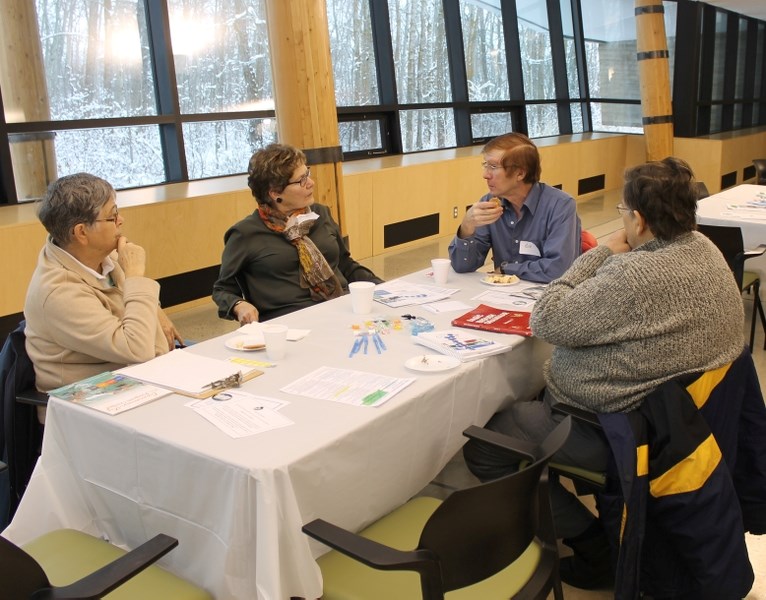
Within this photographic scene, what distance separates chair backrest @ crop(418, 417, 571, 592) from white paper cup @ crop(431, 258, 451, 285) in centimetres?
141

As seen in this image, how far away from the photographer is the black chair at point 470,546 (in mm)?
1308

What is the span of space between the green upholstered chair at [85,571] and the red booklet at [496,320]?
117 cm

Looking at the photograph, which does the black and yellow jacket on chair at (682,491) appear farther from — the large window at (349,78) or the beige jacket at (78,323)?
the large window at (349,78)

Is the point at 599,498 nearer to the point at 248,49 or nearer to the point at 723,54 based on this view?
the point at 248,49

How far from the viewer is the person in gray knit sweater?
181cm

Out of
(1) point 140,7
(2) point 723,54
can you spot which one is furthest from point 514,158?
(2) point 723,54

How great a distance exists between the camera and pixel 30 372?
2.20 meters

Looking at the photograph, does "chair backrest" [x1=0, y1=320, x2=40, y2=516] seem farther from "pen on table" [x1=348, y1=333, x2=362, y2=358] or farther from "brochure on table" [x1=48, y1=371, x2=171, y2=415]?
"pen on table" [x1=348, y1=333, x2=362, y2=358]

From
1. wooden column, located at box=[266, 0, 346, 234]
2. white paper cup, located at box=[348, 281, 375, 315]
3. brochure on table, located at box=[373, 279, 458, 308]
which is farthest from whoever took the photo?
wooden column, located at box=[266, 0, 346, 234]

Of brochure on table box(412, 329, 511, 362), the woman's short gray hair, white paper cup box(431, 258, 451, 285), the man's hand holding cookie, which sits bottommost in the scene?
brochure on table box(412, 329, 511, 362)

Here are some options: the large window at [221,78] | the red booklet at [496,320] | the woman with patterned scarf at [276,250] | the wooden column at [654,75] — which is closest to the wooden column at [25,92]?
the large window at [221,78]

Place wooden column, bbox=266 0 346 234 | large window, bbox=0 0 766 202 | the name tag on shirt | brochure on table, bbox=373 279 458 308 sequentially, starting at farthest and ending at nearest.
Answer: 1. large window, bbox=0 0 766 202
2. wooden column, bbox=266 0 346 234
3. the name tag on shirt
4. brochure on table, bbox=373 279 458 308

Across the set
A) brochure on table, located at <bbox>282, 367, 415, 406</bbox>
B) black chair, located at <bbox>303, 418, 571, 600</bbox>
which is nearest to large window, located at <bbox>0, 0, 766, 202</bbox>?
brochure on table, located at <bbox>282, 367, 415, 406</bbox>

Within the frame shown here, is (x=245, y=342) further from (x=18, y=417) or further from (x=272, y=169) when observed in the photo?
(x=272, y=169)
